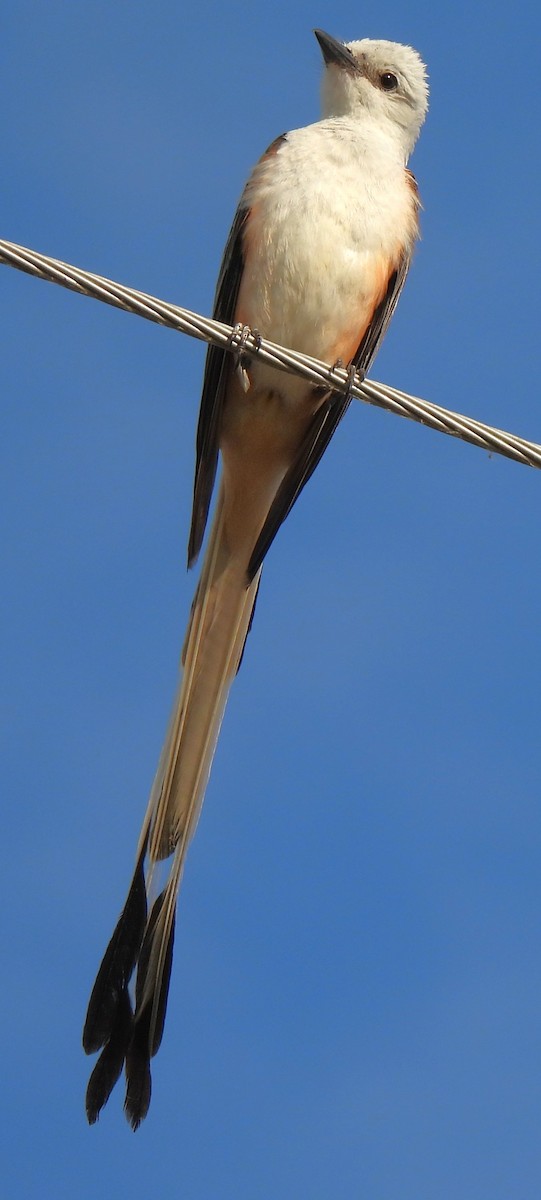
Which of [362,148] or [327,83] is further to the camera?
[327,83]

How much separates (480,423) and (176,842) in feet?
5.75

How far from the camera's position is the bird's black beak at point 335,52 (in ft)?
17.2

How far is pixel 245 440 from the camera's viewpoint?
4.82 metres

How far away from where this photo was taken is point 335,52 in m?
5.29

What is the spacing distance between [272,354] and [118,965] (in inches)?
75.8

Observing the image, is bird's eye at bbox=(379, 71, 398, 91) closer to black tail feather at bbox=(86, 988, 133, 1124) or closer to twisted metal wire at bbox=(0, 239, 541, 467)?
twisted metal wire at bbox=(0, 239, 541, 467)

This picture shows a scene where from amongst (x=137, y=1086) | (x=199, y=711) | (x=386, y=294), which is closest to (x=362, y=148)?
(x=386, y=294)

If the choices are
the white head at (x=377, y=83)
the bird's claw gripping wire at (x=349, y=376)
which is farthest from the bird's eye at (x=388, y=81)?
the bird's claw gripping wire at (x=349, y=376)

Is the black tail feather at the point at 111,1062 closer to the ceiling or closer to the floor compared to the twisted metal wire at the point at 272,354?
closer to the floor

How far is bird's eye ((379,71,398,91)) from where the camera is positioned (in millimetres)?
5242

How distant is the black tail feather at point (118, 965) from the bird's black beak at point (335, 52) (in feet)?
9.58

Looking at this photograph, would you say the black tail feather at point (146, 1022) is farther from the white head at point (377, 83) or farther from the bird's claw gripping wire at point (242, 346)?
the white head at point (377, 83)

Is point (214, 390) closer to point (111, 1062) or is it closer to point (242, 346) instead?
point (242, 346)

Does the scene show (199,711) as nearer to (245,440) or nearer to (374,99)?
(245,440)
